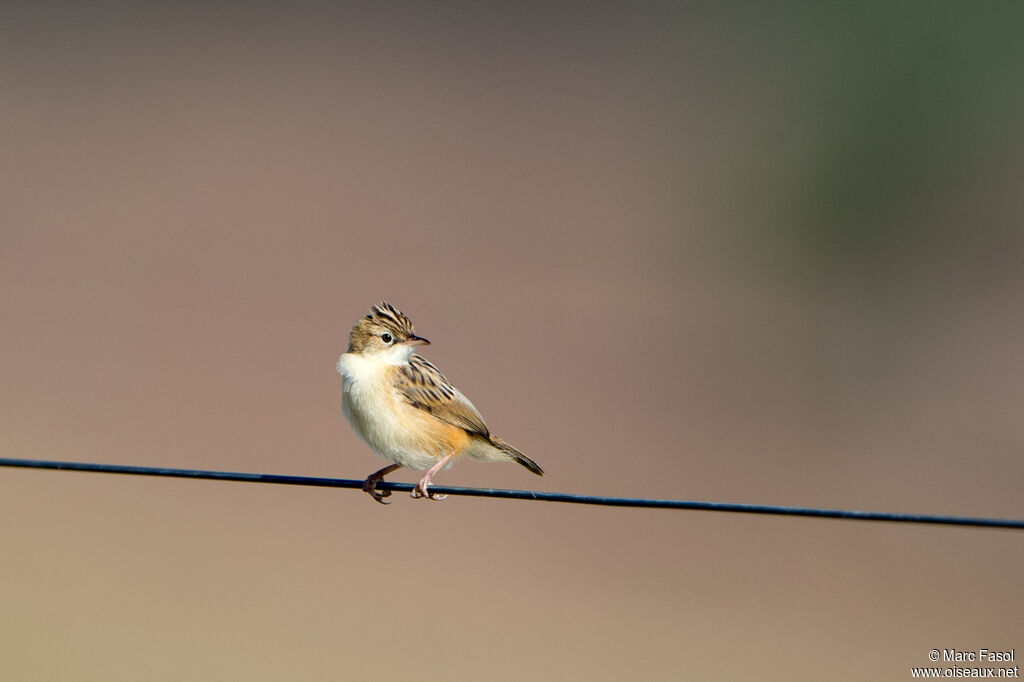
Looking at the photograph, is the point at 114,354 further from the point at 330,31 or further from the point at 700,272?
the point at 330,31

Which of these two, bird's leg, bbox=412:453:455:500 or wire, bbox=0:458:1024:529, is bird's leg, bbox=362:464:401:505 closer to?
bird's leg, bbox=412:453:455:500

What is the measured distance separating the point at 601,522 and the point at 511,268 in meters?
14.5

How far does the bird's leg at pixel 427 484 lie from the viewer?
7.04 metres

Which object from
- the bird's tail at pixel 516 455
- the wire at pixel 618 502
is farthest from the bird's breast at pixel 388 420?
the wire at pixel 618 502

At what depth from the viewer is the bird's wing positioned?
756 centimetres

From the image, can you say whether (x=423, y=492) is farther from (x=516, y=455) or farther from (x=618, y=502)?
(x=618, y=502)

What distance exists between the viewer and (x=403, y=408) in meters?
7.48

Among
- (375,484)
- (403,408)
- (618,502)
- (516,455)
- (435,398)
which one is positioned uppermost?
(435,398)

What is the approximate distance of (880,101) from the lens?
37750mm

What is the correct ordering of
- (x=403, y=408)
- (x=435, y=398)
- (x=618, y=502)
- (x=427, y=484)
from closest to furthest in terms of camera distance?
(x=618, y=502) < (x=427, y=484) < (x=403, y=408) < (x=435, y=398)

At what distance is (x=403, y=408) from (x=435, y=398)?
0.24 meters

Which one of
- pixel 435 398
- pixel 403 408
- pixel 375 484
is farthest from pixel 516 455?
pixel 375 484

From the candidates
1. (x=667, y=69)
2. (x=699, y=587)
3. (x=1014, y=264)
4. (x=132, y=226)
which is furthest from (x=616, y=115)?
(x=699, y=587)

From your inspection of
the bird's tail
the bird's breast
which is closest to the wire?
the bird's breast
